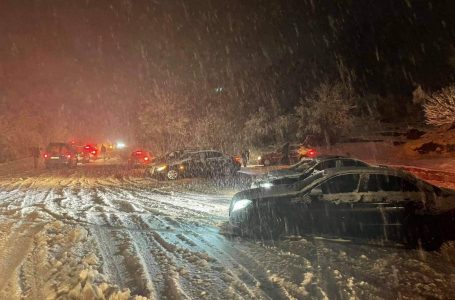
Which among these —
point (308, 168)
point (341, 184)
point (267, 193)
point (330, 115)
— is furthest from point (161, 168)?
point (330, 115)

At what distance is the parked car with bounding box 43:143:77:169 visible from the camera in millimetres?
28422

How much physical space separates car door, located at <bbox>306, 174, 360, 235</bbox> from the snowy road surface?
0.97ft

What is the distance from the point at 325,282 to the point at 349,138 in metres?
35.3

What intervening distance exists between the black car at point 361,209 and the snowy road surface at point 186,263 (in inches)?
12.4

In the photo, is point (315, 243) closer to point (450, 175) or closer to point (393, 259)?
point (393, 259)

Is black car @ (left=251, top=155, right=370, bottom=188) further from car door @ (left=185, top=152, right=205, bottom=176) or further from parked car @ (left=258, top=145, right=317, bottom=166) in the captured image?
parked car @ (left=258, top=145, right=317, bottom=166)

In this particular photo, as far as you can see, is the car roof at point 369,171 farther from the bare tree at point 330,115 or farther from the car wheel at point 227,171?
the bare tree at point 330,115

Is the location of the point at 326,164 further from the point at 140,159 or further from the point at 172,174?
the point at 140,159

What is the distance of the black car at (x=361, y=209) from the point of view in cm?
747

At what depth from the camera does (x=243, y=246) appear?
7.58 meters

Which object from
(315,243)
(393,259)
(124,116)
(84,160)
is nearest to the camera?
(393,259)

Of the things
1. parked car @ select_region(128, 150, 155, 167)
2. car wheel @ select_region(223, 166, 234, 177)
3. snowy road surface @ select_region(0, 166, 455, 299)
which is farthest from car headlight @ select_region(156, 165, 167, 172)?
parked car @ select_region(128, 150, 155, 167)

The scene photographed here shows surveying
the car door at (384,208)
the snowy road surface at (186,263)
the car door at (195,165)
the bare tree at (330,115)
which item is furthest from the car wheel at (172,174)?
the bare tree at (330,115)

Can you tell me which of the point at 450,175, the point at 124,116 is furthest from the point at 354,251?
the point at 124,116
